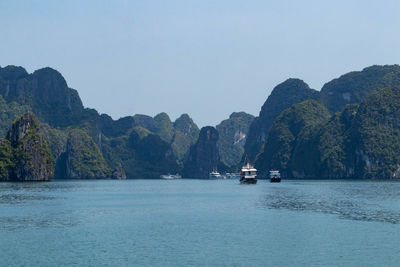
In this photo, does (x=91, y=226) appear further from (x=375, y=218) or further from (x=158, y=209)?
(x=375, y=218)

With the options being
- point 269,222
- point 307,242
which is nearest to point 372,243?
point 307,242

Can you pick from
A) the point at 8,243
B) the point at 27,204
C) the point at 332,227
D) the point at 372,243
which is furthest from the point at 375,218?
the point at 27,204

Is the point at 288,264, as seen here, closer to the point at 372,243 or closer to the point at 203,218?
the point at 372,243

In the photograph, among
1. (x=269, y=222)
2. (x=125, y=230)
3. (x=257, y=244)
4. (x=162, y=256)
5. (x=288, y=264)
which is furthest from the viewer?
(x=269, y=222)

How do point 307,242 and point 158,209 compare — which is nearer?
point 307,242

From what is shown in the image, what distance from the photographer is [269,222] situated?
71312 millimetres

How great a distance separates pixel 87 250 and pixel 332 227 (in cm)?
2957

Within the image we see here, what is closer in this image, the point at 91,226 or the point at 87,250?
the point at 87,250

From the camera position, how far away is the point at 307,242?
5459cm

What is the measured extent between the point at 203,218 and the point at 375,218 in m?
23.1

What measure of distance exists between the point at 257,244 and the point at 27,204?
193 feet

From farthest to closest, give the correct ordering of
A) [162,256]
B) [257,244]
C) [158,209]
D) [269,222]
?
1. [158,209]
2. [269,222]
3. [257,244]
4. [162,256]

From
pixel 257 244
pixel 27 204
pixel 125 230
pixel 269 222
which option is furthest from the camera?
pixel 27 204

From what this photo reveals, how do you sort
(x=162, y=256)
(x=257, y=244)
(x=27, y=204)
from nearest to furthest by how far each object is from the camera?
Answer: (x=162, y=256), (x=257, y=244), (x=27, y=204)
